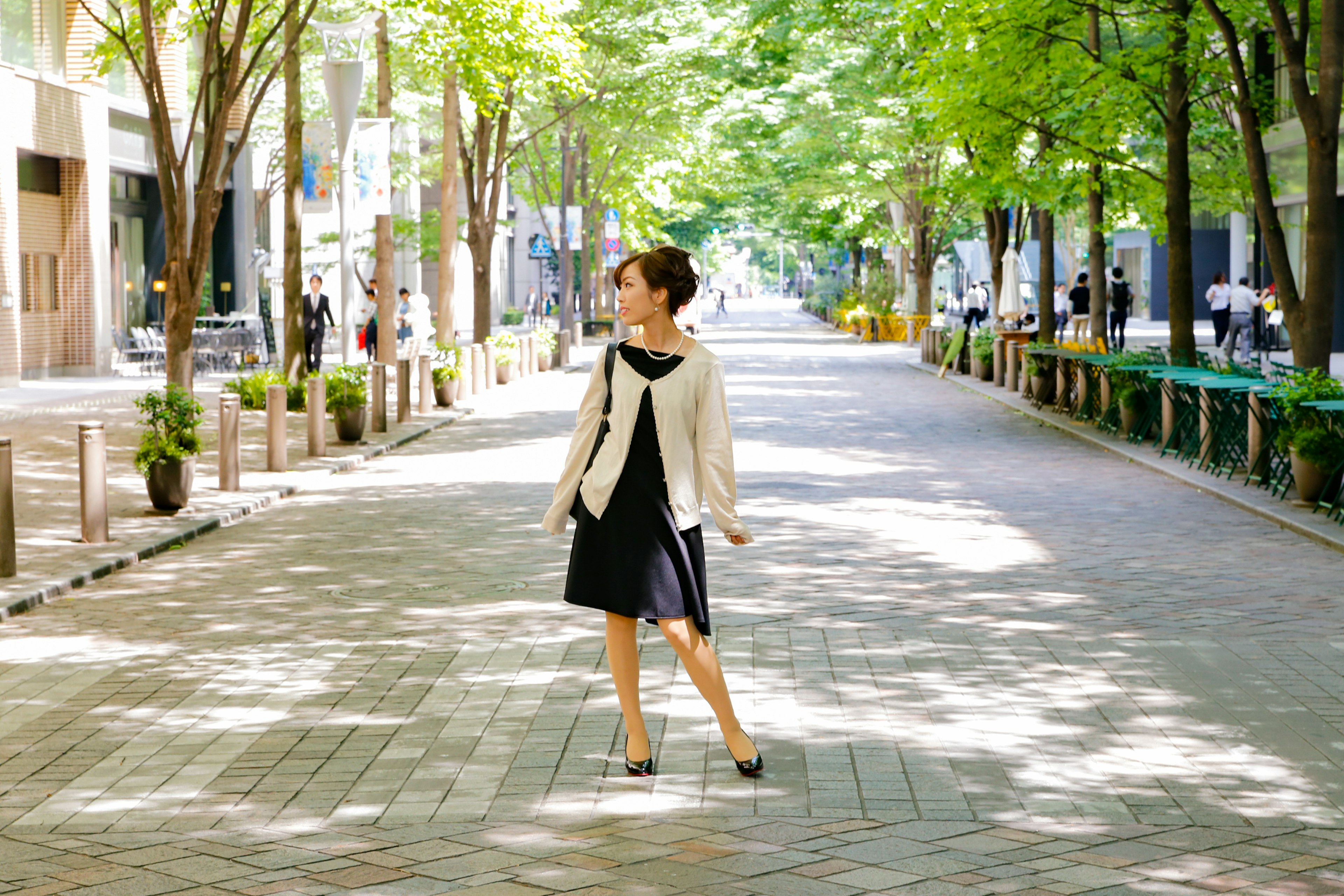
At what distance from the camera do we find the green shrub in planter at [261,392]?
23753mm

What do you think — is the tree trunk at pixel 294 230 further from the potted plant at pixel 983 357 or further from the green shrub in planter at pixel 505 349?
the potted plant at pixel 983 357

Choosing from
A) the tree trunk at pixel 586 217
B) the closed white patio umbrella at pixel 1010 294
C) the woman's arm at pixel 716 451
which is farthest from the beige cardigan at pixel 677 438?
the tree trunk at pixel 586 217

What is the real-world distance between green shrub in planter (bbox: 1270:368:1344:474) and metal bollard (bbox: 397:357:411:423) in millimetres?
12298

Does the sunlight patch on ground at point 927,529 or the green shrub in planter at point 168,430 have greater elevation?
the green shrub in planter at point 168,430

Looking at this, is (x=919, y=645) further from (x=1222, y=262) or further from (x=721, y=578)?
(x=1222, y=262)

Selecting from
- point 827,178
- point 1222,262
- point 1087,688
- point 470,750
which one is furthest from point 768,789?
point 1222,262

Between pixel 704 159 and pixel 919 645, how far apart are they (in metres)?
47.9

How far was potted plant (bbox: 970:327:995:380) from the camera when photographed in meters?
31.8

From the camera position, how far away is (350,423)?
1966 cm

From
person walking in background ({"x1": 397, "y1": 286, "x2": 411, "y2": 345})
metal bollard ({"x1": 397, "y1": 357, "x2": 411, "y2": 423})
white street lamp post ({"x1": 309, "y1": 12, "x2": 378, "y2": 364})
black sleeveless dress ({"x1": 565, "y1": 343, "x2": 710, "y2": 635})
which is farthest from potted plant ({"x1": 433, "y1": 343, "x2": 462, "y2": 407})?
black sleeveless dress ({"x1": 565, "y1": 343, "x2": 710, "y2": 635})

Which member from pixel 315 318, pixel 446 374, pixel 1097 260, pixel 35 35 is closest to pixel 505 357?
Result: pixel 315 318

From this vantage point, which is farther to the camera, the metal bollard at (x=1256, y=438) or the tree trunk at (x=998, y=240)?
the tree trunk at (x=998, y=240)

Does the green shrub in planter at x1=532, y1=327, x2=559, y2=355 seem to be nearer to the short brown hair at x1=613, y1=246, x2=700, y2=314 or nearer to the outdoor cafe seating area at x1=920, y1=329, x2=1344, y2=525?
the outdoor cafe seating area at x1=920, y1=329, x2=1344, y2=525

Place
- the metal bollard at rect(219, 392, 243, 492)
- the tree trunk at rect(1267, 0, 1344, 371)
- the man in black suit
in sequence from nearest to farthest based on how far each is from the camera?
the metal bollard at rect(219, 392, 243, 492), the tree trunk at rect(1267, 0, 1344, 371), the man in black suit
